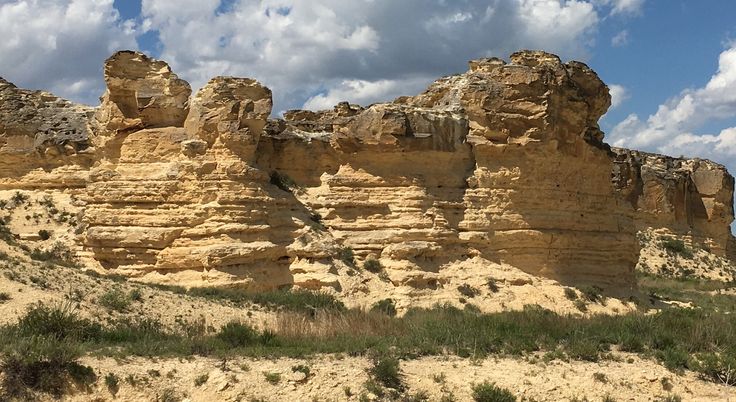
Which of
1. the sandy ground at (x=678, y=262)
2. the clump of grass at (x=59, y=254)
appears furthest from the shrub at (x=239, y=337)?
the sandy ground at (x=678, y=262)

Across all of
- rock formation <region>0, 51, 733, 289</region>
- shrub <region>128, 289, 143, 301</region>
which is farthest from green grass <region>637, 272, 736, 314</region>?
shrub <region>128, 289, 143, 301</region>

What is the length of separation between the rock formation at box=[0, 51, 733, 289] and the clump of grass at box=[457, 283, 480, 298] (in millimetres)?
774

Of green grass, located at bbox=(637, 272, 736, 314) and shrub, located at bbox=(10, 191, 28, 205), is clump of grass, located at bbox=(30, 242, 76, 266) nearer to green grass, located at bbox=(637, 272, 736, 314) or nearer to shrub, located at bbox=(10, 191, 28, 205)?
shrub, located at bbox=(10, 191, 28, 205)

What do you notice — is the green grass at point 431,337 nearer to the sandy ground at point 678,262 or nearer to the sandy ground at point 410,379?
the sandy ground at point 410,379

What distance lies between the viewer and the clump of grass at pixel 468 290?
2208 centimetres

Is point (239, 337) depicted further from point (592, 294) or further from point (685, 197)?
point (685, 197)

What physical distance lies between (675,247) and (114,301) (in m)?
38.4

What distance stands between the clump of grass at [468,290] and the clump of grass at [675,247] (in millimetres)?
28298

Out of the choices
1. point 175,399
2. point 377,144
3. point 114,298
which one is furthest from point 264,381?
point 377,144

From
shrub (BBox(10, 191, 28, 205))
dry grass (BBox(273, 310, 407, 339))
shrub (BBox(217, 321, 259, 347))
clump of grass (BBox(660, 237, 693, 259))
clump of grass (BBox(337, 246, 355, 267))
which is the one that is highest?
clump of grass (BBox(660, 237, 693, 259))

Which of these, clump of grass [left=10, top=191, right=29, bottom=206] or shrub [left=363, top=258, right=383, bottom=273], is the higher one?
clump of grass [left=10, top=191, right=29, bottom=206]

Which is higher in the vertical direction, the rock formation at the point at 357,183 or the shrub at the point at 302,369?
Answer: the rock formation at the point at 357,183

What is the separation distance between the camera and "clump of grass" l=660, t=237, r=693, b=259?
151ft

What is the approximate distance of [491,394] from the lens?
11875mm
